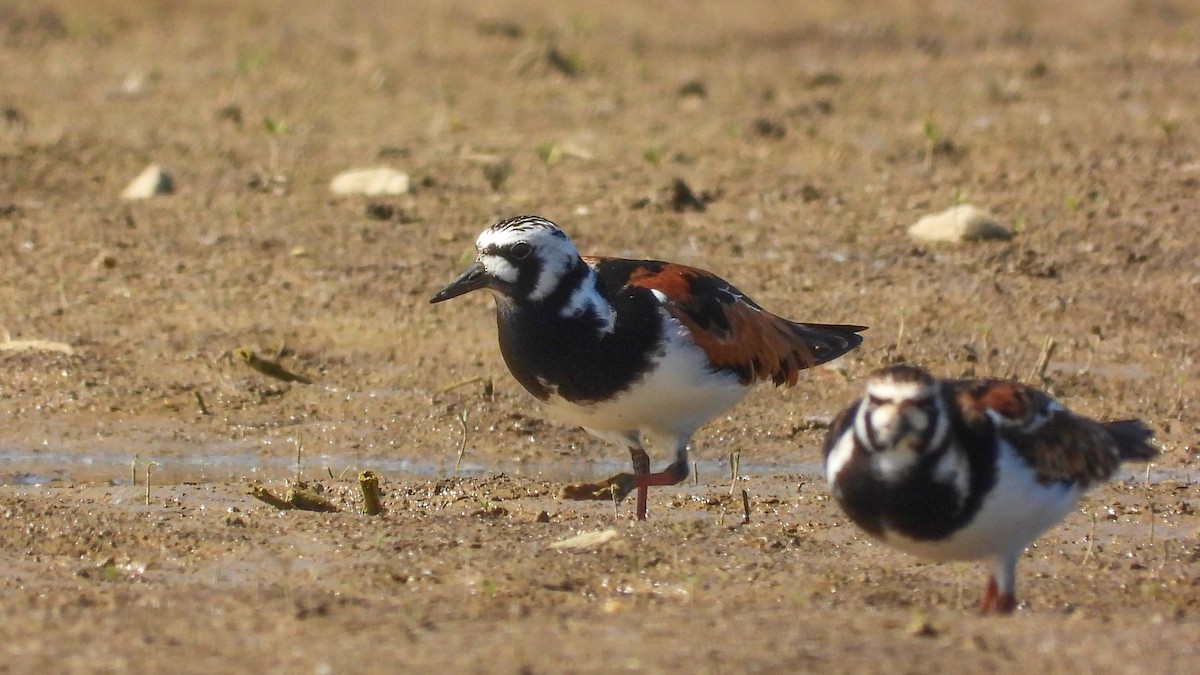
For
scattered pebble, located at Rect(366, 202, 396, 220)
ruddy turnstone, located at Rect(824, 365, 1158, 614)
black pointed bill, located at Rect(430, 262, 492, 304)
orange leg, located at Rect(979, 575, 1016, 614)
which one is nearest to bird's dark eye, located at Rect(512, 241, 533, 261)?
black pointed bill, located at Rect(430, 262, 492, 304)

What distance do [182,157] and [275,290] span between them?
111 inches

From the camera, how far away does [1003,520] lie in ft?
18.5

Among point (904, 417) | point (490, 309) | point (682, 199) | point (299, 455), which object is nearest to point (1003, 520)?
point (904, 417)

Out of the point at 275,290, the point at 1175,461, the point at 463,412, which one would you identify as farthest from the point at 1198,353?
the point at 275,290

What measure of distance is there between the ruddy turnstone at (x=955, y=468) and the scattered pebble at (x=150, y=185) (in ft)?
21.3

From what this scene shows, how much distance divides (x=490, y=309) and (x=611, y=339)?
284 centimetres

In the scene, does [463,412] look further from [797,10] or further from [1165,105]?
[797,10]

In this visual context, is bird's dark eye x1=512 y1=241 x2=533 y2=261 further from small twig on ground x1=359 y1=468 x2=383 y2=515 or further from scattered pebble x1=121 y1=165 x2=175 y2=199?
scattered pebble x1=121 y1=165 x2=175 y2=199

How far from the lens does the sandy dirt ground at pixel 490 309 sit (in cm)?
536

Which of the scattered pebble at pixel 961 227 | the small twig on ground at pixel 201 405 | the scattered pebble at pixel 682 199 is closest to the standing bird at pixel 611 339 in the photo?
the small twig on ground at pixel 201 405

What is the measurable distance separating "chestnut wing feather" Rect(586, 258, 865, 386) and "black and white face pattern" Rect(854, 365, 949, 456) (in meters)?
1.57

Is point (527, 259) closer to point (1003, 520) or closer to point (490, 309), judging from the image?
point (1003, 520)

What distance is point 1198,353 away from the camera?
9.00 m

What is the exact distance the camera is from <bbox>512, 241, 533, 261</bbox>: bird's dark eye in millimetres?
6879
